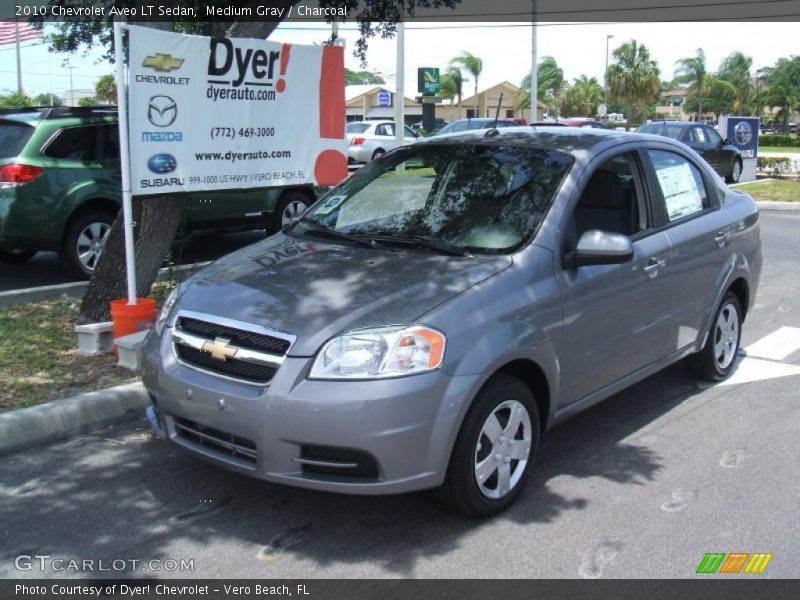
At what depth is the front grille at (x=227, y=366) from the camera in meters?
3.46

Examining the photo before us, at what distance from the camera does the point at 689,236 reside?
202 inches

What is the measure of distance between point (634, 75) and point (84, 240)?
58.1m

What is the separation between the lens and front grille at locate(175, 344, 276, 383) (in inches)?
136

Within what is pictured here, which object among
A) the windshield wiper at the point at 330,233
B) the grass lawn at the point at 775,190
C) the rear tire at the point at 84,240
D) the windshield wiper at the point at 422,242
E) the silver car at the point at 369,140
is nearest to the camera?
the windshield wiper at the point at 422,242

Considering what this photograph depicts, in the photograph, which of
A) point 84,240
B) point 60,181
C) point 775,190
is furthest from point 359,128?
point 60,181

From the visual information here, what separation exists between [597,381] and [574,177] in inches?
44.1

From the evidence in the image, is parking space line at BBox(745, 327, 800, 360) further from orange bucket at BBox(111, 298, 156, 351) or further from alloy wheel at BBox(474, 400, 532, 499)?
orange bucket at BBox(111, 298, 156, 351)

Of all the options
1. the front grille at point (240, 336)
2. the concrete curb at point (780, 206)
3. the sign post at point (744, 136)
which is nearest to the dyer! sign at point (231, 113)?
the front grille at point (240, 336)

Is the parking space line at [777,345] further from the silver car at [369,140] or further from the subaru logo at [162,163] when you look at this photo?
the silver car at [369,140]

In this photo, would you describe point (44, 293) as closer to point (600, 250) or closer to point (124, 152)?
point (124, 152)

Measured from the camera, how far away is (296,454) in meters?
3.37

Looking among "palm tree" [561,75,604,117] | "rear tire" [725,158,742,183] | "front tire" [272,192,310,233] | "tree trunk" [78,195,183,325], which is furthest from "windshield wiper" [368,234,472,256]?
"palm tree" [561,75,604,117]

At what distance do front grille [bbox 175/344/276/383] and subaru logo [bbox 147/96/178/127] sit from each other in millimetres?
2618

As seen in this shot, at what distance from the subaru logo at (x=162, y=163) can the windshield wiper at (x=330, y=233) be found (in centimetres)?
150
